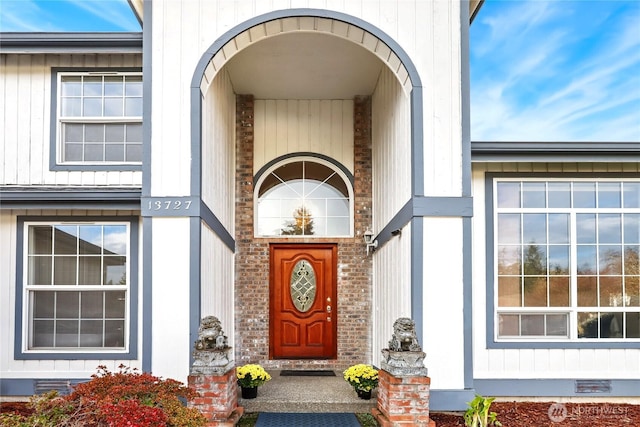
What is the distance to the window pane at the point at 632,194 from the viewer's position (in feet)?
27.9

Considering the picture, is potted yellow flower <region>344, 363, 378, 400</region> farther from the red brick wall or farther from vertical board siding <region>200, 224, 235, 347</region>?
the red brick wall

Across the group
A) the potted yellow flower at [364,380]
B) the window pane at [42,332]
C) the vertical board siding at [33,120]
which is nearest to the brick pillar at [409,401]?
the potted yellow flower at [364,380]

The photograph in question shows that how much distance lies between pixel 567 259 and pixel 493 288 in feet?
3.62

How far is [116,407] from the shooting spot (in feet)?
15.5

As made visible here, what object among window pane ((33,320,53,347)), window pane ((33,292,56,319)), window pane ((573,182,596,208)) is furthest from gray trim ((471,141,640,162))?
window pane ((33,320,53,347))

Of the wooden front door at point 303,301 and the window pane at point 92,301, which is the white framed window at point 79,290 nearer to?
the window pane at point 92,301

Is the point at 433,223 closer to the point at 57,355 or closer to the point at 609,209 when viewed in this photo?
the point at 609,209

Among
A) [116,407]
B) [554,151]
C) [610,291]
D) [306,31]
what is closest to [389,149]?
[306,31]

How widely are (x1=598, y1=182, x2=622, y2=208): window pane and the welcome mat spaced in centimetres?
444

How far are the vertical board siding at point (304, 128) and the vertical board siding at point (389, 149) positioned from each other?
1.72ft

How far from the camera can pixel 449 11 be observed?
7.63 metres

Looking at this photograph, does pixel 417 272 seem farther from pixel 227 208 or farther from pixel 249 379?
pixel 227 208

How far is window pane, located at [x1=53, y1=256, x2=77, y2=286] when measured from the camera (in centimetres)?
820

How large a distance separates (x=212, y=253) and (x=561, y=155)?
15.7 ft
